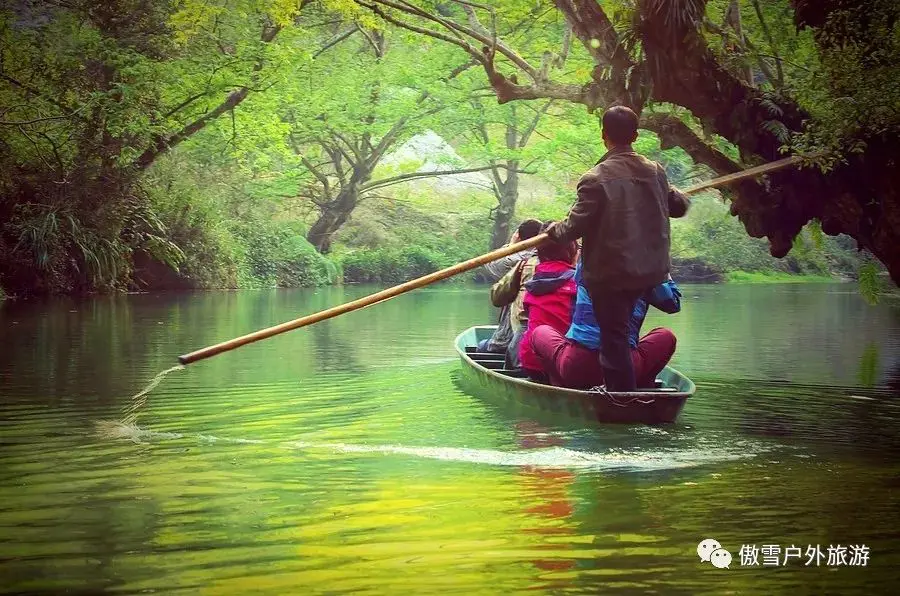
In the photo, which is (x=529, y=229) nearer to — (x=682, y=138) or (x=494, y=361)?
(x=494, y=361)

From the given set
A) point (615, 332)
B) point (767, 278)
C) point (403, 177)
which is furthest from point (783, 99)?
point (767, 278)

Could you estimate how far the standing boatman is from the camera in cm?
740

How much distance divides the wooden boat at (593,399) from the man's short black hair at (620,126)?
1.63m

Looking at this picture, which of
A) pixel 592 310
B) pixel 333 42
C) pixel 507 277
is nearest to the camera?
pixel 592 310

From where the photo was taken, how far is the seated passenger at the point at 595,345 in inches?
314

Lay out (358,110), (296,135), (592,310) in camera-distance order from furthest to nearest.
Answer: (296,135) → (358,110) → (592,310)

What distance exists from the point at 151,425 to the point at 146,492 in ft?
7.83

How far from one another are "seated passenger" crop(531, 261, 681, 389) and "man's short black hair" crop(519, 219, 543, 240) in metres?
0.92

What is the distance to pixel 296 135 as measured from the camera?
1404 inches

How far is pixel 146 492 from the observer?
5.68 metres

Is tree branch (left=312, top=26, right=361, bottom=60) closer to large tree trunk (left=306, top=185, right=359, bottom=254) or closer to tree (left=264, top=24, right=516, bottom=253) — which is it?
tree (left=264, top=24, right=516, bottom=253)

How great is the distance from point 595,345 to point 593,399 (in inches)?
15.2

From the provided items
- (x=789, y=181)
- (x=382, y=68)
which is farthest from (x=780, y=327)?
(x=382, y=68)

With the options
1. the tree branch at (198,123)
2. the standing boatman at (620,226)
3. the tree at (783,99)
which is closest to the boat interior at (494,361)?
the standing boatman at (620,226)
